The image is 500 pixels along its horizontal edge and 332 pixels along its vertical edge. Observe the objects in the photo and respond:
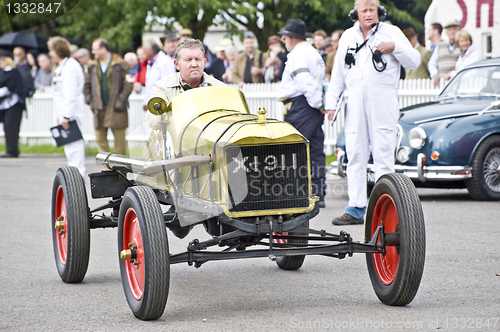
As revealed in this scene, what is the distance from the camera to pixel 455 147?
28.6 ft

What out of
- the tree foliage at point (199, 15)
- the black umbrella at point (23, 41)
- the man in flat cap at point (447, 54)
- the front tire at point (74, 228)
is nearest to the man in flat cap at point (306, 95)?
the front tire at point (74, 228)

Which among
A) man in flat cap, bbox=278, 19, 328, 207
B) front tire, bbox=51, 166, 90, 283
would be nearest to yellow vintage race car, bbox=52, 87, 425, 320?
front tire, bbox=51, 166, 90, 283

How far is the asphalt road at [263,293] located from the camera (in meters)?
4.10

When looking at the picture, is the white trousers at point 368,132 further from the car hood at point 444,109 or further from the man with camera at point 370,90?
the car hood at point 444,109

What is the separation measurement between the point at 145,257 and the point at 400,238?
4.74 ft

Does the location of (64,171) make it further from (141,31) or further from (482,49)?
(141,31)

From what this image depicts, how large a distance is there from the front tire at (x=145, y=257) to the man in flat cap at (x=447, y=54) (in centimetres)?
988

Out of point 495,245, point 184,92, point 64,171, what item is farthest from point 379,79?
point 64,171

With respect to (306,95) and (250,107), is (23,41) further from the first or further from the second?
(306,95)

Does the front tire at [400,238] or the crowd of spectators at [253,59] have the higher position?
the crowd of spectators at [253,59]

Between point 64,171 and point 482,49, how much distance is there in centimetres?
1478

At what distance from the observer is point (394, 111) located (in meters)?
7.13

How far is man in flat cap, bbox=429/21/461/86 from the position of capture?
13039 mm

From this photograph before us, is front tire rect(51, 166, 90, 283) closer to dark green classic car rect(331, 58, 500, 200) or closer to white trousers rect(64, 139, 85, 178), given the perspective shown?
dark green classic car rect(331, 58, 500, 200)
